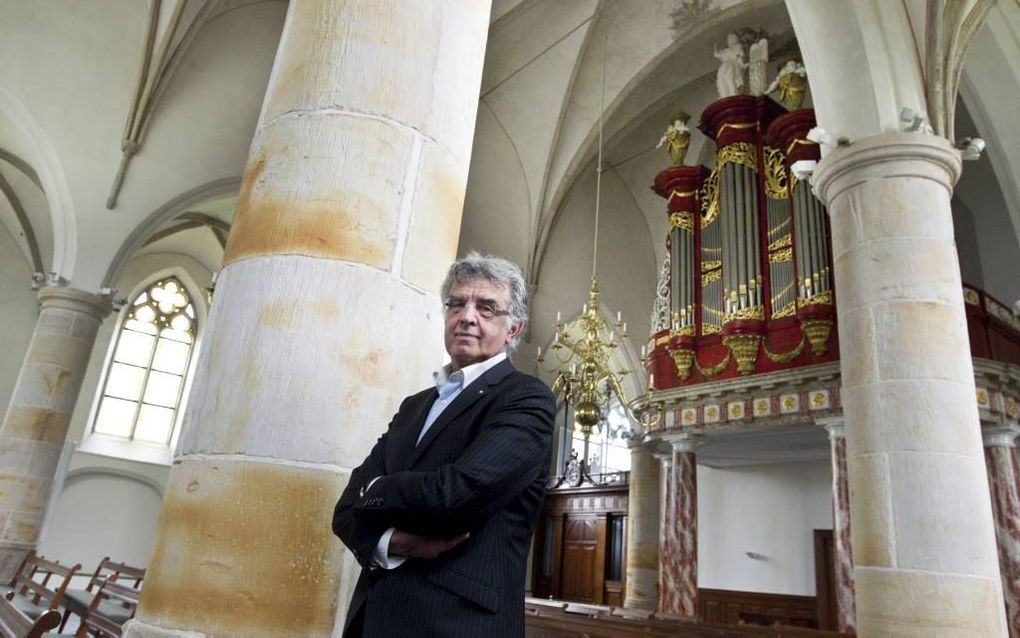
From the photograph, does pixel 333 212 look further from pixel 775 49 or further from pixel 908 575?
pixel 775 49

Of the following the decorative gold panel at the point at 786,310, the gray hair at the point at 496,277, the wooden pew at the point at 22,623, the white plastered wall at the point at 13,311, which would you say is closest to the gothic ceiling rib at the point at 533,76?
the decorative gold panel at the point at 786,310

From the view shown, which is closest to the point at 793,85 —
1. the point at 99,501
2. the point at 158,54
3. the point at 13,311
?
the point at 158,54

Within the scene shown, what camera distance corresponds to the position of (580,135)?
475 inches

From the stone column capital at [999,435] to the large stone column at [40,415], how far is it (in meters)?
10.7

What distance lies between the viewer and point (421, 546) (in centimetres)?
124

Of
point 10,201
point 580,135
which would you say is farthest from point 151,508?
point 580,135

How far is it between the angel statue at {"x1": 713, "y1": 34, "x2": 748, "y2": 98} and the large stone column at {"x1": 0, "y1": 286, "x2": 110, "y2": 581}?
9.29 m

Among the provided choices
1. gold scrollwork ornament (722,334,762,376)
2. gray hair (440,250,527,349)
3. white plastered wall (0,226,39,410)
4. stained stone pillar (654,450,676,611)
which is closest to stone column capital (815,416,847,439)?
gold scrollwork ornament (722,334,762,376)

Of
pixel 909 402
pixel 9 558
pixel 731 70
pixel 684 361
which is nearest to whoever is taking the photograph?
pixel 909 402

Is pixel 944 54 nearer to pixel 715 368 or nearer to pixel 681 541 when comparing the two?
pixel 715 368

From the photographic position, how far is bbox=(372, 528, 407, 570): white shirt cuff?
1249 mm

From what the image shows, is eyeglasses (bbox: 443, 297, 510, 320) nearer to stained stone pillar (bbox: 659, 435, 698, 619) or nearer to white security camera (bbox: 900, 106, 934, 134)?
white security camera (bbox: 900, 106, 934, 134)

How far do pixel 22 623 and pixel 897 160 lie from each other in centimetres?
545

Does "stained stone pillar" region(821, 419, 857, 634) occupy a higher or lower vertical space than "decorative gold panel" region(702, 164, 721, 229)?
lower
